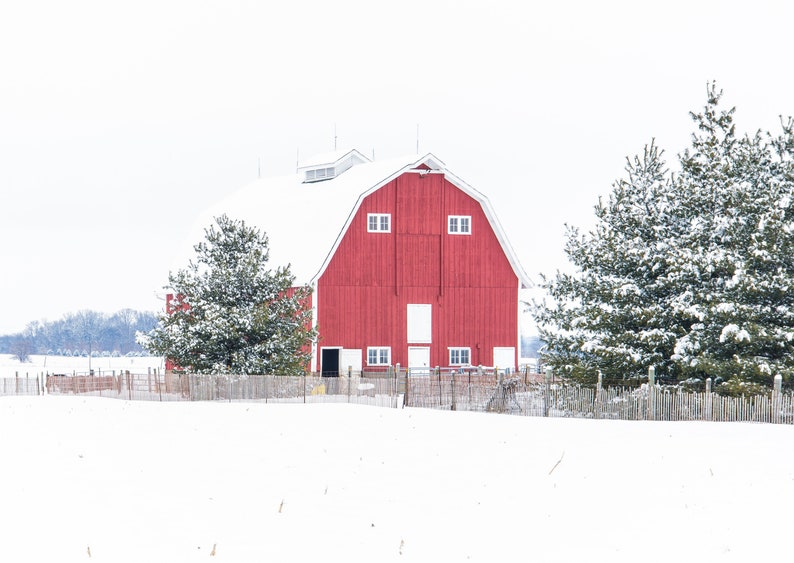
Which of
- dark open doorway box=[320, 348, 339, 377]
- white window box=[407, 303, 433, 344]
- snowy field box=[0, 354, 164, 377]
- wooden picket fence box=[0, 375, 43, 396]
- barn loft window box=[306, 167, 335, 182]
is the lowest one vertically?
snowy field box=[0, 354, 164, 377]

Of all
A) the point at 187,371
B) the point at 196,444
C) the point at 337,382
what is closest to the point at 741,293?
the point at 337,382

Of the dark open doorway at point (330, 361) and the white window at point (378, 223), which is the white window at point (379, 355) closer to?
the dark open doorway at point (330, 361)

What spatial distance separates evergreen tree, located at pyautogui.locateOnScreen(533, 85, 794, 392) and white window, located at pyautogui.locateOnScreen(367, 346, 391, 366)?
12705mm

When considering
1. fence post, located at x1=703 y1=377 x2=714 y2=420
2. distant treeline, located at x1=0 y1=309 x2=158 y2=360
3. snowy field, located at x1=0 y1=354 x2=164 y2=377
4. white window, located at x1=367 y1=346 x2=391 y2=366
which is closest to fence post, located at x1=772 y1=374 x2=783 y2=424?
fence post, located at x1=703 y1=377 x2=714 y2=420

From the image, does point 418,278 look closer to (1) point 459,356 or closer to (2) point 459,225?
(2) point 459,225

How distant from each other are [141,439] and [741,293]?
59.2ft

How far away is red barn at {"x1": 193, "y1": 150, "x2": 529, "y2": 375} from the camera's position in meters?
48.8

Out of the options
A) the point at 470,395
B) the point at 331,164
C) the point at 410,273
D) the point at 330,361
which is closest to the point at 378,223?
the point at 410,273

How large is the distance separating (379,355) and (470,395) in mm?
13557

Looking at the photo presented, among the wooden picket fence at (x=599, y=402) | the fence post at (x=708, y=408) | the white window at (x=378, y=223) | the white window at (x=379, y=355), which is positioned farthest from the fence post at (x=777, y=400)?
the white window at (x=378, y=223)

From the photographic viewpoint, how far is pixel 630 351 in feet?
113

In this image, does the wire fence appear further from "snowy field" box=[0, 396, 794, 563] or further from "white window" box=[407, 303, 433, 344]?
"white window" box=[407, 303, 433, 344]

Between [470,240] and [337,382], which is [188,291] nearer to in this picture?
[337,382]

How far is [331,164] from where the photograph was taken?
187ft
